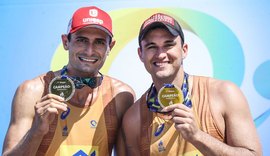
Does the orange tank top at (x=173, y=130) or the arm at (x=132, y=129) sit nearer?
the orange tank top at (x=173, y=130)

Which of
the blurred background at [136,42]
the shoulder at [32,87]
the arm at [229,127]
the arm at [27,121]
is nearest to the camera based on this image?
the arm at [229,127]

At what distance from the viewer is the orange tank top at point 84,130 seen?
2488 millimetres

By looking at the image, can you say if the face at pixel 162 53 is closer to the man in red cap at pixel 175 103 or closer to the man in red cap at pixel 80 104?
the man in red cap at pixel 175 103

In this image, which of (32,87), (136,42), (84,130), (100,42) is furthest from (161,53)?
(136,42)

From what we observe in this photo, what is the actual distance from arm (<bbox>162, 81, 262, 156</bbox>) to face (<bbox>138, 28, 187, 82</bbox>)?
382 millimetres

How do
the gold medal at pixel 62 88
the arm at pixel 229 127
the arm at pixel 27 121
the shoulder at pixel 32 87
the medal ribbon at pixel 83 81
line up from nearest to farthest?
the arm at pixel 229 127, the arm at pixel 27 121, the gold medal at pixel 62 88, the shoulder at pixel 32 87, the medal ribbon at pixel 83 81

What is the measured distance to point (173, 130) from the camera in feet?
7.97

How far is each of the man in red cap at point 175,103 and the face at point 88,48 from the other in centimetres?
36

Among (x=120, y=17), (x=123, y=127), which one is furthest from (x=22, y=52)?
(x=123, y=127)

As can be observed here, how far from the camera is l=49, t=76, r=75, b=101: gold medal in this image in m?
2.30

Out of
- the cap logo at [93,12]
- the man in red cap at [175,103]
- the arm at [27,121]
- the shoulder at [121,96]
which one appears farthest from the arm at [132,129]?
the cap logo at [93,12]

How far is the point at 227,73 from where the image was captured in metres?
3.49

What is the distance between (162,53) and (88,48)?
2.12 ft

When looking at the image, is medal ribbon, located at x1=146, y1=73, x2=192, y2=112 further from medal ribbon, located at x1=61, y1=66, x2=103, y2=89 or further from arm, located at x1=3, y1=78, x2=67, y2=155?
arm, located at x1=3, y1=78, x2=67, y2=155
